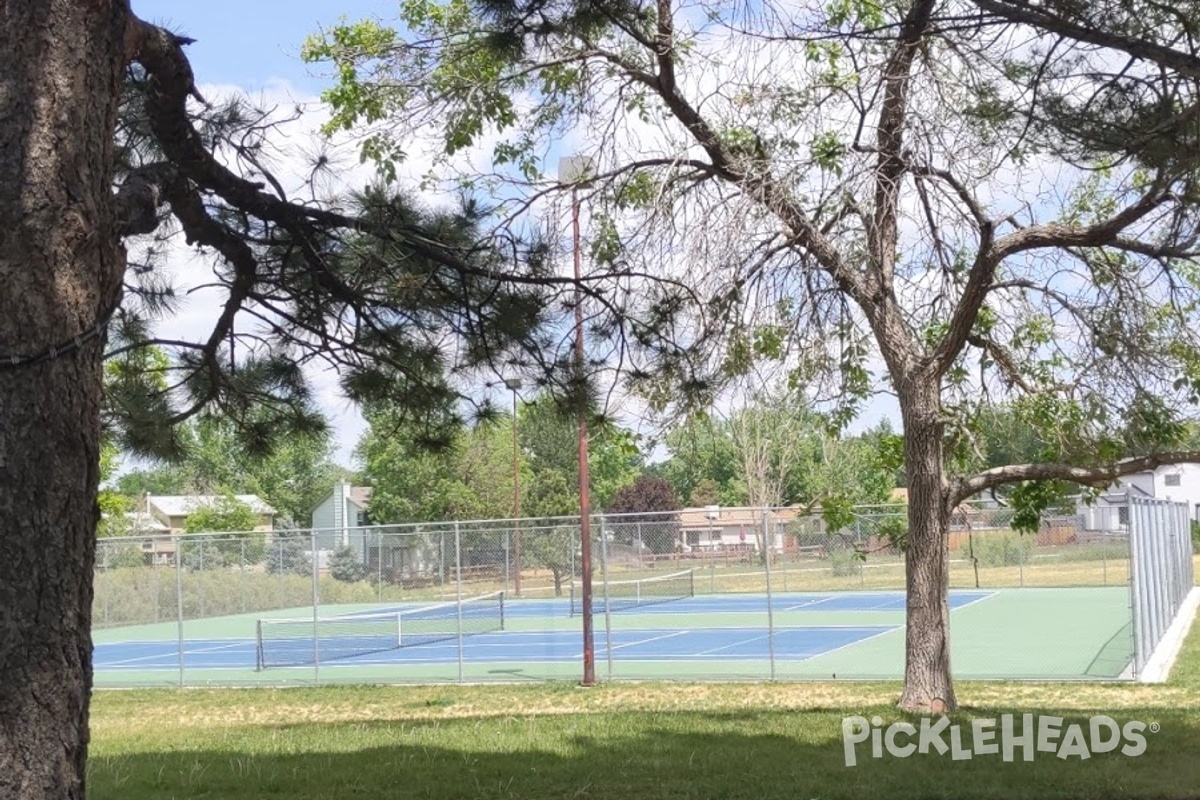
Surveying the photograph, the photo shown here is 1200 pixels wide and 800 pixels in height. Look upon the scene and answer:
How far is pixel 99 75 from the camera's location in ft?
18.0

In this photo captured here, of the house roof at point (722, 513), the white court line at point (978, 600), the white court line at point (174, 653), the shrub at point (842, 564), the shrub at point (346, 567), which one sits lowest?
the white court line at point (174, 653)

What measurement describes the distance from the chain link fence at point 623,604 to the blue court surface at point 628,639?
0.09 metres

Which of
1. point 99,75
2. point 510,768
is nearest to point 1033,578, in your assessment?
point 510,768

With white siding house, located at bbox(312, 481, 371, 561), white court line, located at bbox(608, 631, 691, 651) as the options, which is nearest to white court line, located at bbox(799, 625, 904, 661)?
white court line, located at bbox(608, 631, 691, 651)

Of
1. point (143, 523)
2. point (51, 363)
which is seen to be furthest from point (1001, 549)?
point (143, 523)

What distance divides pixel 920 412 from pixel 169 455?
22.1ft

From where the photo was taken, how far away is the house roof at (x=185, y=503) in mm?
71062

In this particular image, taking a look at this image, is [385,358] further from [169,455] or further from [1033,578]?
[1033,578]

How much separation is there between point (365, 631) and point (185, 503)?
57654 mm

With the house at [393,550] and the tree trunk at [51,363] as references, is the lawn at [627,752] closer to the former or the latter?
the tree trunk at [51,363]

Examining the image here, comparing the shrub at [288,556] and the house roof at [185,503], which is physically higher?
the house roof at [185,503]

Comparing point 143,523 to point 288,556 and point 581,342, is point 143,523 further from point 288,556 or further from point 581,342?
point 581,342

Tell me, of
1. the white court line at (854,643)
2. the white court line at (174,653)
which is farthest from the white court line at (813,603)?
the white court line at (174,653)

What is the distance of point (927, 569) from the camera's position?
12586 mm
